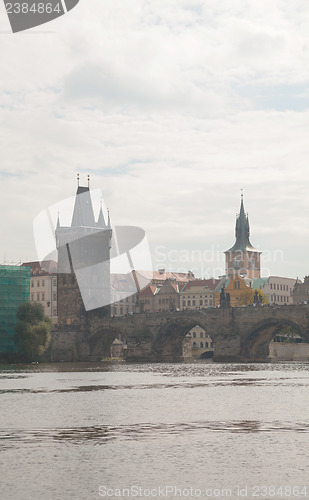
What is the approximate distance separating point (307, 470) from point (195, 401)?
19692 millimetres

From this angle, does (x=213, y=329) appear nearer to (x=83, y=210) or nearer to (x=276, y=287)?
(x=83, y=210)

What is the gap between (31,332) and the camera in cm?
9781

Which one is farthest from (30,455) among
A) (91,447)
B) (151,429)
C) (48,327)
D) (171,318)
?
(171,318)

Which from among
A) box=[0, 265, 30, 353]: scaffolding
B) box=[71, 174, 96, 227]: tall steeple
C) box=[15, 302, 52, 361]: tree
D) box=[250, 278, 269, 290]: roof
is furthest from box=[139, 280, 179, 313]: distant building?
box=[15, 302, 52, 361]: tree

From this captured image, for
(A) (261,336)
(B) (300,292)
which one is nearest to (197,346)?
(B) (300,292)

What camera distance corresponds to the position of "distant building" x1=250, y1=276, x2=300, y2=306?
189375 mm

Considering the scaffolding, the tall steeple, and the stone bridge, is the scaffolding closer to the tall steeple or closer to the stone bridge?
the stone bridge

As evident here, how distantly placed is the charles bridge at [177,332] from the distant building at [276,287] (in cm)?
6096

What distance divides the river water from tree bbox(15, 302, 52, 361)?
58.2 meters

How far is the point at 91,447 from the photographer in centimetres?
2288

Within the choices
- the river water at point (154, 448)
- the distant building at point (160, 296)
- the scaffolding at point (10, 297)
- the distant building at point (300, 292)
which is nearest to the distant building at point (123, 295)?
the distant building at point (160, 296)

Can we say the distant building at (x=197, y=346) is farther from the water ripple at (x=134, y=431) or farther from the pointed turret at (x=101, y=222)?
the water ripple at (x=134, y=431)

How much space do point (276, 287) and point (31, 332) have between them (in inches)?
4075

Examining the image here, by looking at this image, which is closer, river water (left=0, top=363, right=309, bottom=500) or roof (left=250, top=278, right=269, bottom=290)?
river water (left=0, top=363, right=309, bottom=500)
